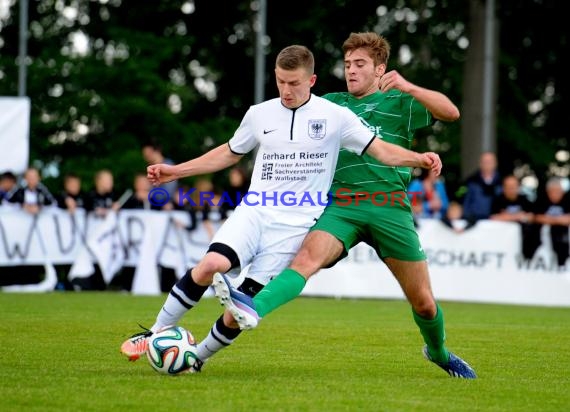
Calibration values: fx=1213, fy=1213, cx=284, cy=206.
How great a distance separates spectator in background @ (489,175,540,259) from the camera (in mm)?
18438

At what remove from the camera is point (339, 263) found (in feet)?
61.2

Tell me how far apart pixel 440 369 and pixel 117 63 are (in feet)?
76.9

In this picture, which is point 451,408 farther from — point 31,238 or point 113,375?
point 31,238

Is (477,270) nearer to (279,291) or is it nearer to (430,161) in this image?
(430,161)

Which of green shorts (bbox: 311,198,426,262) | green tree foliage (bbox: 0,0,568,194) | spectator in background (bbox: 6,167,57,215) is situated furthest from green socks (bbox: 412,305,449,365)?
green tree foliage (bbox: 0,0,568,194)

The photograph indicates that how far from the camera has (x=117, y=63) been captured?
31594 mm

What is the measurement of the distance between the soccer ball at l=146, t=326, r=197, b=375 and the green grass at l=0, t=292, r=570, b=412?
0.34 ft

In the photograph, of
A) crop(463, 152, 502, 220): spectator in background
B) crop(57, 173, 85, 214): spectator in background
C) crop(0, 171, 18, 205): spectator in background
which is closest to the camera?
crop(463, 152, 502, 220): spectator in background

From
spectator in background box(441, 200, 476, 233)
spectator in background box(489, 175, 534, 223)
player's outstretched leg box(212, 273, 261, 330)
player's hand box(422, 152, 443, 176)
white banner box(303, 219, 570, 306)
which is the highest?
player's hand box(422, 152, 443, 176)

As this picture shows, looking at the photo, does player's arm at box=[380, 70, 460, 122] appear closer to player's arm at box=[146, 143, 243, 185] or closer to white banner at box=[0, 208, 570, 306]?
player's arm at box=[146, 143, 243, 185]

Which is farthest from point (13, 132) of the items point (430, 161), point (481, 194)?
point (430, 161)

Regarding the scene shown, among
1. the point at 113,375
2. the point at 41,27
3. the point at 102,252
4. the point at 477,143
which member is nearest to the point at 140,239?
the point at 102,252

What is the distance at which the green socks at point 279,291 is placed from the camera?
7883 mm

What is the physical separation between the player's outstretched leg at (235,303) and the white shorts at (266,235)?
1.54ft
